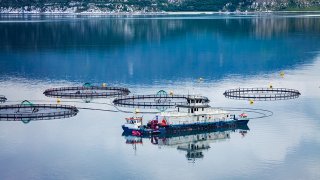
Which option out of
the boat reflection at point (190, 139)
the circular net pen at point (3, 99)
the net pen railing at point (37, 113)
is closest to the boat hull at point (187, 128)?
the boat reflection at point (190, 139)

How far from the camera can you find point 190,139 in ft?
330

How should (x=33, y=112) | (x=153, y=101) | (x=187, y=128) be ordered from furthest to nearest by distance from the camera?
(x=153, y=101) < (x=33, y=112) < (x=187, y=128)

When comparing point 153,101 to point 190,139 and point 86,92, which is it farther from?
point 190,139

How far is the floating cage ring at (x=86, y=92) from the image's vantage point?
134 meters

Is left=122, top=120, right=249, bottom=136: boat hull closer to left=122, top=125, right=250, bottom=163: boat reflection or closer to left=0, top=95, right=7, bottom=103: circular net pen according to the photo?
left=122, top=125, right=250, bottom=163: boat reflection

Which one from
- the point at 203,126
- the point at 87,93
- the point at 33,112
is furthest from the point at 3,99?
the point at 203,126

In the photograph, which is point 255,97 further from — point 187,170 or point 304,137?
point 187,170

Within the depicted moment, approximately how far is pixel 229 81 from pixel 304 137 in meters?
54.4

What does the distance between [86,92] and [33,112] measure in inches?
857

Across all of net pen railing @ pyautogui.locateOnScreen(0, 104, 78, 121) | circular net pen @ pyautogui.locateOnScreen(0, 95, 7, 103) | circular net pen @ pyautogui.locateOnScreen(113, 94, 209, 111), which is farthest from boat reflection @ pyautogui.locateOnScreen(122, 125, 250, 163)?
circular net pen @ pyautogui.locateOnScreen(0, 95, 7, 103)

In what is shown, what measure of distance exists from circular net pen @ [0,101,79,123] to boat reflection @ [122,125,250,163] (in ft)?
56.1

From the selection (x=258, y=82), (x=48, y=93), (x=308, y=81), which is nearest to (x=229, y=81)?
(x=258, y=82)

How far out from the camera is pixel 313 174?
271 feet

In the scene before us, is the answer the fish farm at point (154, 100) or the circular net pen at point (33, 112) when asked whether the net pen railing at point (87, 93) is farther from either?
the circular net pen at point (33, 112)
